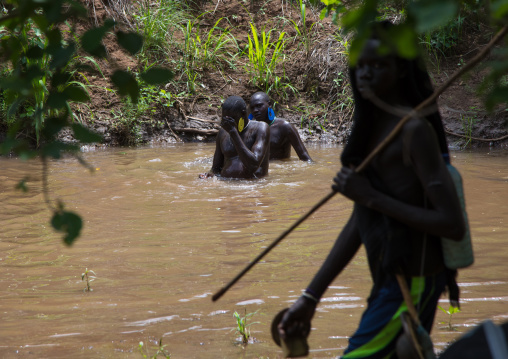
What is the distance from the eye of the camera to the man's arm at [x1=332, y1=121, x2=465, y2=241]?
5.57ft

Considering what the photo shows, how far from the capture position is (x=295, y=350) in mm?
1953

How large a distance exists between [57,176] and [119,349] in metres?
5.04

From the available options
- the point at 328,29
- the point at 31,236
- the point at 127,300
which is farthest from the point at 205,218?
the point at 328,29

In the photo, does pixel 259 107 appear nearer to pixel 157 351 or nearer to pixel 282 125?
pixel 282 125

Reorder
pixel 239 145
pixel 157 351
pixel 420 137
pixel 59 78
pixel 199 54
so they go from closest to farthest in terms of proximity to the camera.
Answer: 1. pixel 59 78
2. pixel 420 137
3. pixel 157 351
4. pixel 239 145
5. pixel 199 54

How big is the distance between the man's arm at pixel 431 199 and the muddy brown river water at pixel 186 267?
96cm

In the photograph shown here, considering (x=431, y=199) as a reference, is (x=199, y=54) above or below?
above

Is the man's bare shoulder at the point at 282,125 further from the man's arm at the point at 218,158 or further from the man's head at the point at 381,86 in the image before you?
the man's head at the point at 381,86

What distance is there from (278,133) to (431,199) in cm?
655

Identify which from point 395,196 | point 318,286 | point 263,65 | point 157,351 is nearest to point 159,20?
point 263,65

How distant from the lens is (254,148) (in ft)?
22.5

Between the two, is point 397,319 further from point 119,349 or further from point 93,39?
point 119,349

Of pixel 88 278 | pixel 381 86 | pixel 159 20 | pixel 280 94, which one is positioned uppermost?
pixel 159 20

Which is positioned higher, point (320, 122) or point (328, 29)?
point (328, 29)
